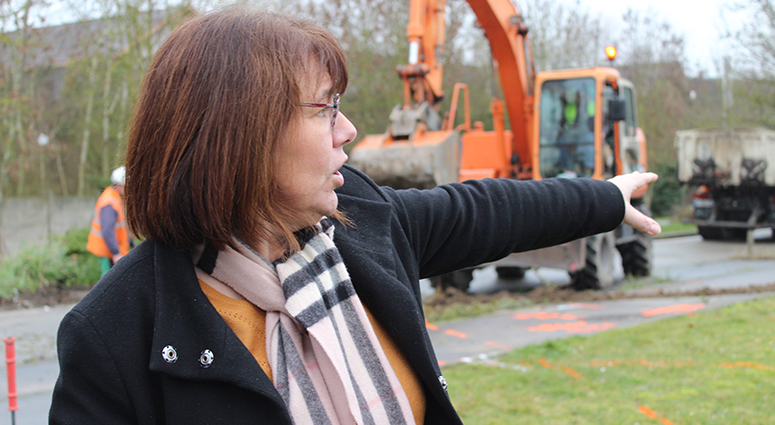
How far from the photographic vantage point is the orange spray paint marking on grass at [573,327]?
7.18m

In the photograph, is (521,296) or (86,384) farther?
(521,296)

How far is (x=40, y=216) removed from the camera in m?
13.7

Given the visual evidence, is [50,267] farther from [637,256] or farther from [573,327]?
[637,256]

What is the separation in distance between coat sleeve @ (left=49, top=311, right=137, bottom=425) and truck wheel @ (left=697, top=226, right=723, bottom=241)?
761 inches

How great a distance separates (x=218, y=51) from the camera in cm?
138

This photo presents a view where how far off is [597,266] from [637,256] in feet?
7.05

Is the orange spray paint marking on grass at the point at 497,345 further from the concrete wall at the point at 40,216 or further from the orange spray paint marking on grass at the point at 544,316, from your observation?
the concrete wall at the point at 40,216

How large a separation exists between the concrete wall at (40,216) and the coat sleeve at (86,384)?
1308 centimetres

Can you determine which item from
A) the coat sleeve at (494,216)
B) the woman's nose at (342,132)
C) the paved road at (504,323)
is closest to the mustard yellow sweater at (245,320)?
the woman's nose at (342,132)

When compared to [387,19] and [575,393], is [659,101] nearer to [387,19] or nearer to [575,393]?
[387,19]

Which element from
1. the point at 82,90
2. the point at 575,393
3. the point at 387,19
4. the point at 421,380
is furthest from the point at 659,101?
the point at 421,380

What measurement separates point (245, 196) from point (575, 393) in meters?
3.91

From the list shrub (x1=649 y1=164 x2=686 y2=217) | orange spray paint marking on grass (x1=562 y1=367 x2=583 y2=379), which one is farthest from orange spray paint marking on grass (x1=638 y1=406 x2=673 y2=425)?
shrub (x1=649 y1=164 x2=686 y2=217)

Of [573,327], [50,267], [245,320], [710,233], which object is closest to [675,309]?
[573,327]
